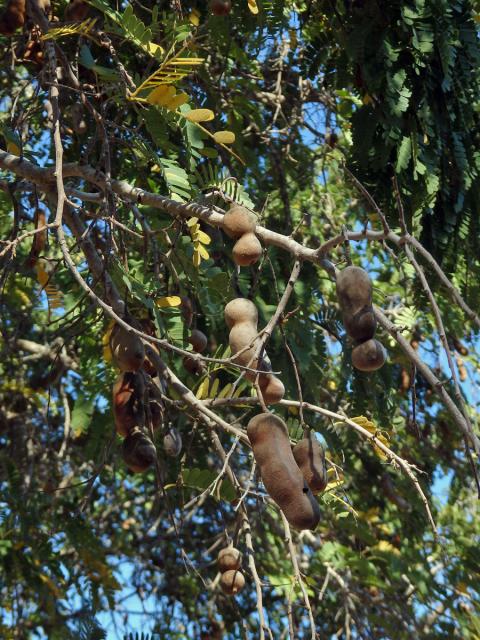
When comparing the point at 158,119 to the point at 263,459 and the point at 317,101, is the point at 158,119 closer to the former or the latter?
the point at 263,459

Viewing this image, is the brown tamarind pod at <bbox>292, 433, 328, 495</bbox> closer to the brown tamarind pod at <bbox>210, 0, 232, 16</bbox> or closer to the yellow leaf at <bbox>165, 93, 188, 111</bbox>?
the yellow leaf at <bbox>165, 93, 188, 111</bbox>

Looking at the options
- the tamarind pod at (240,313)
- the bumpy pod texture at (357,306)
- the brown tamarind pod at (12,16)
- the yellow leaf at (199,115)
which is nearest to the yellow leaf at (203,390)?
the tamarind pod at (240,313)

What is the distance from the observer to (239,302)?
1.82 m

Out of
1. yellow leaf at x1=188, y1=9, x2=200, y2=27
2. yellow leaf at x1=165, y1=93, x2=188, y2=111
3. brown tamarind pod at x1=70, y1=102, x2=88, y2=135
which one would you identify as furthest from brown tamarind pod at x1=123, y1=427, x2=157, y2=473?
yellow leaf at x1=188, y1=9, x2=200, y2=27

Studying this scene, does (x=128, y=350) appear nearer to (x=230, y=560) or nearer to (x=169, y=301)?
(x=169, y=301)

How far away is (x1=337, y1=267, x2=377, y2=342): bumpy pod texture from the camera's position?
1604mm

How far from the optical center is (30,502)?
396cm

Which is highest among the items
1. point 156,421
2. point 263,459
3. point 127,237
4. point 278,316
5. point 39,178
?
point 127,237

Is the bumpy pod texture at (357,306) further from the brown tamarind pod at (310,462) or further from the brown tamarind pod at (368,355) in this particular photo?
the brown tamarind pod at (310,462)

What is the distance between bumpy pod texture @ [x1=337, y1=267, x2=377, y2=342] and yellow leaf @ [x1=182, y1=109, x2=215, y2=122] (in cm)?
78

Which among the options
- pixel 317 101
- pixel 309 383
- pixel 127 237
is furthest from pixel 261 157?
pixel 309 383

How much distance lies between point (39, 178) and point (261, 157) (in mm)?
2202

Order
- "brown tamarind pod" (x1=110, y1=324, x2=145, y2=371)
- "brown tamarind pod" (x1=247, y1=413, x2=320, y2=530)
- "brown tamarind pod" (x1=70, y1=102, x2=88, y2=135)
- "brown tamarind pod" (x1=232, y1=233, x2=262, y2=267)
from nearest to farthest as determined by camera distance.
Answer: "brown tamarind pod" (x1=247, y1=413, x2=320, y2=530)
"brown tamarind pod" (x1=232, y1=233, x2=262, y2=267)
"brown tamarind pod" (x1=110, y1=324, x2=145, y2=371)
"brown tamarind pod" (x1=70, y1=102, x2=88, y2=135)

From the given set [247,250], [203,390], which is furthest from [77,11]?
[247,250]
